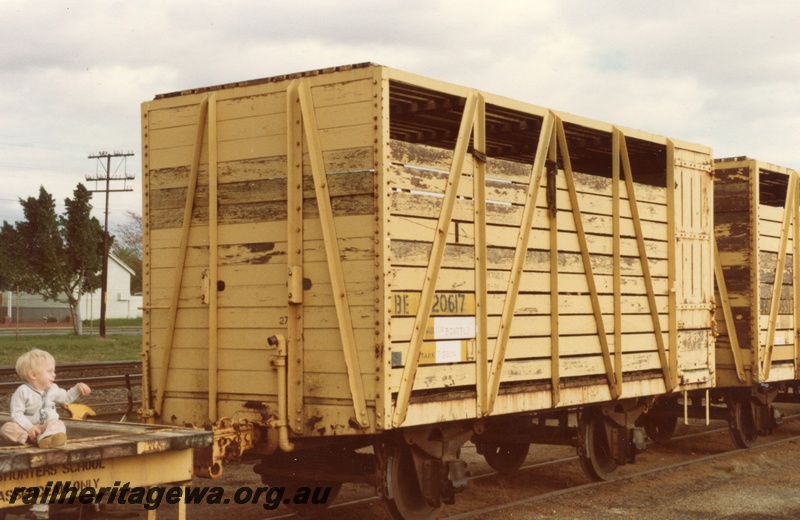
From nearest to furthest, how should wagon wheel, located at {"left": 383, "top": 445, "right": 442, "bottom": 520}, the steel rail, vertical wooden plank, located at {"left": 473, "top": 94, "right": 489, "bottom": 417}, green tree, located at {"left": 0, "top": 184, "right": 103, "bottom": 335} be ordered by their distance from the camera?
wagon wheel, located at {"left": 383, "top": 445, "right": 442, "bottom": 520}
vertical wooden plank, located at {"left": 473, "top": 94, "right": 489, "bottom": 417}
the steel rail
green tree, located at {"left": 0, "top": 184, "right": 103, "bottom": 335}

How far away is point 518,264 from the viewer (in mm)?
8172

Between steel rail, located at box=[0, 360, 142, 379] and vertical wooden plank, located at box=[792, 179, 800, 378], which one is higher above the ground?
vertical wooden plank, located at box=[792, 179, 800, 378]

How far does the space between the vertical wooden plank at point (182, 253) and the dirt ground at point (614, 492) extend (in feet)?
3.64

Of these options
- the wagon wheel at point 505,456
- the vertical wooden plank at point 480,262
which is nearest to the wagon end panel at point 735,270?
the wagon wheel at point 505,456

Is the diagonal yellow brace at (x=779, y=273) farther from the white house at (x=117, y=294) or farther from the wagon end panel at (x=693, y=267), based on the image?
the white house at (x=117, y=294)

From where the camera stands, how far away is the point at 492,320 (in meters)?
7.89

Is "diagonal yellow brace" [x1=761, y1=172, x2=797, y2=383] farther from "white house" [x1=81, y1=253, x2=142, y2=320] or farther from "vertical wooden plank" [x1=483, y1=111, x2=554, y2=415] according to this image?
"white house" [x1=81, y1=253, x2=142, y2=320]

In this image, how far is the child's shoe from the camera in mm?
4809

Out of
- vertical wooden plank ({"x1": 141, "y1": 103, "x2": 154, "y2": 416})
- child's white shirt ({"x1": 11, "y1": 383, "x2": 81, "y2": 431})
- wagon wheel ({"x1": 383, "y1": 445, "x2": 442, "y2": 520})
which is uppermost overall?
vertical wooden plank ({"x1": 141, "y1": 103, "x2": 154, "y2": 416})

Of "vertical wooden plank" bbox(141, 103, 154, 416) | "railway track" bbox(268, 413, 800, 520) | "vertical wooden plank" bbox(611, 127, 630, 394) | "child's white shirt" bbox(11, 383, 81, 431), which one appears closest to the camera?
"child's white shirt" bbox(11, 383, 81, 431)

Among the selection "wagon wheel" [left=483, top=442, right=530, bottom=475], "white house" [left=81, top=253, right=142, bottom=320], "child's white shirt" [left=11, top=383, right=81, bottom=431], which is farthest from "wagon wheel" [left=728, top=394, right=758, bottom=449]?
"white house" [left=81, top=253, right=142, bottom=320]

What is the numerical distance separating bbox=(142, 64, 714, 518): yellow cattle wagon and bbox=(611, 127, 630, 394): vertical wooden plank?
209mm

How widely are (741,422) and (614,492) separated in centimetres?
395

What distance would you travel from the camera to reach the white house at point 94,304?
67125 mm
